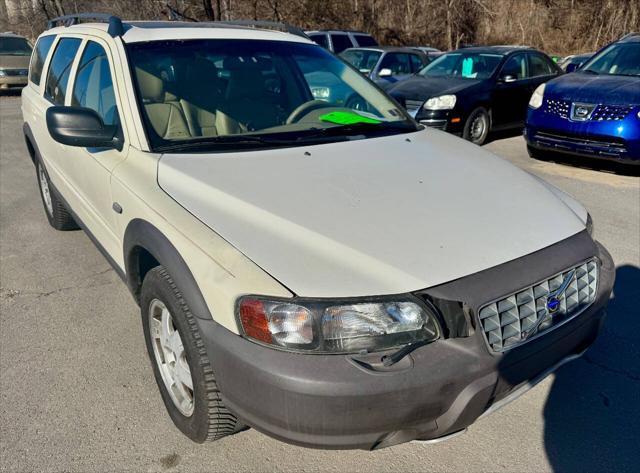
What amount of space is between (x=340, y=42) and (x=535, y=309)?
13075 millimetres

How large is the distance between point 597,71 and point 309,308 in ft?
23.9

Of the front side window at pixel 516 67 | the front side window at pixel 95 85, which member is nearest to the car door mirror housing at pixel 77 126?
the front side window at pixel 95 85

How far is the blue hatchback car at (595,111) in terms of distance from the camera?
6.15 metres

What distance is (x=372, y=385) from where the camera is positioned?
1.74 metres

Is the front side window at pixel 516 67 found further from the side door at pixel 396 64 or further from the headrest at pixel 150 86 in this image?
the headrest at pixel 150 86

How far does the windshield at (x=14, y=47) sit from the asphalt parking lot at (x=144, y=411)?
13.9m

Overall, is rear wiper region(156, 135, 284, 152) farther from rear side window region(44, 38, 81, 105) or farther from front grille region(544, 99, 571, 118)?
front grille region(544, 99, 571, 118)

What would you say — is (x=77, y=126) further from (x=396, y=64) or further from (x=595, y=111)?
(x=396, y=64)

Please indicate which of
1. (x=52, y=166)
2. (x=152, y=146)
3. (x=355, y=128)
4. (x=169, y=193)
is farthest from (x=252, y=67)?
(x=52, y=166)

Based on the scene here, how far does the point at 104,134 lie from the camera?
8.89 ft

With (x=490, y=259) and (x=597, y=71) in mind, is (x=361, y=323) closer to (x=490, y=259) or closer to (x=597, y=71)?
(x=490, y=259)

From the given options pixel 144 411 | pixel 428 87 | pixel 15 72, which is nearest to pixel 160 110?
pixel 144 411

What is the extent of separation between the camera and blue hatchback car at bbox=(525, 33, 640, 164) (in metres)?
6.15

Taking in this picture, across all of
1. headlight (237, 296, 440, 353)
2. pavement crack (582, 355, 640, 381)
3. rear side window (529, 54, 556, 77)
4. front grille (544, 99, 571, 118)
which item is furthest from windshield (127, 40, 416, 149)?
rear side window (529, 54, 556, 77)
